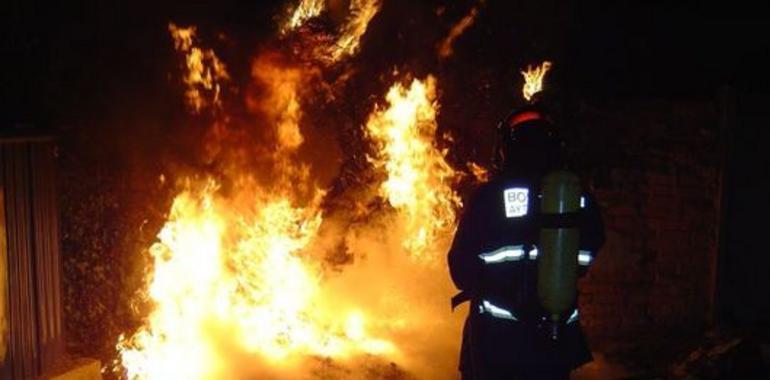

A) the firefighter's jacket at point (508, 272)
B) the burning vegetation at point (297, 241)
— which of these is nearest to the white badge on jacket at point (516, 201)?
the firefighter's jacket at point (508, 272)

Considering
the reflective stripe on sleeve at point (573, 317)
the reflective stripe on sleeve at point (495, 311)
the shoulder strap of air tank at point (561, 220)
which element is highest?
the shoulder strap of air tank at point (561, 220)

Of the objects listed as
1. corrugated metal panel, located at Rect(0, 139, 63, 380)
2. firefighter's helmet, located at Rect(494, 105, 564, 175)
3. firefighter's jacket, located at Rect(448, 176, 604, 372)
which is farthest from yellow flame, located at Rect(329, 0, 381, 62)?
firefighter's jacket, located at Rect(448, 176, 604, 372)

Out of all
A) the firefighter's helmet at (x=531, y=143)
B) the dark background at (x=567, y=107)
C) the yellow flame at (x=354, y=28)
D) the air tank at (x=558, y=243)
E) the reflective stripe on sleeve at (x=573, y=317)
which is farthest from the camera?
the yellow flame at (x=354, y=28)

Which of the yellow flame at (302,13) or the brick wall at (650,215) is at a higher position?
the yellow flame at (302,13)

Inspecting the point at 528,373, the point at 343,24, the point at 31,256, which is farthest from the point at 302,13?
the point at 528,373

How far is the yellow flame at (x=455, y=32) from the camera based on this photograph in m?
8.80

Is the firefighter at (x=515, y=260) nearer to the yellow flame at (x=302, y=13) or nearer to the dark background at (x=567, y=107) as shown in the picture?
the dark background at (x=567, y=107)

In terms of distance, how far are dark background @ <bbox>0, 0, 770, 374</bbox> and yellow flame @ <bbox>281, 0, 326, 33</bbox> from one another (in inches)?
8.7

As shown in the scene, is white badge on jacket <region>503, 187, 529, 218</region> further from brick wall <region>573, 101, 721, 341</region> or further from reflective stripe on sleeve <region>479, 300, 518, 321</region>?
brick wall <region>573, 101, 721, 341</region>

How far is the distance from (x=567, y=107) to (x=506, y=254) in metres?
4.55

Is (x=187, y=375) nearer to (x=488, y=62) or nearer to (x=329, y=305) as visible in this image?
(x=329, y=305)

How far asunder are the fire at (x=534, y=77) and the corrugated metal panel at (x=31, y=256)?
5191 mm

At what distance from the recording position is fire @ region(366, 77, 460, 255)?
8742 mm

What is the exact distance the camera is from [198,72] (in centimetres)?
821
